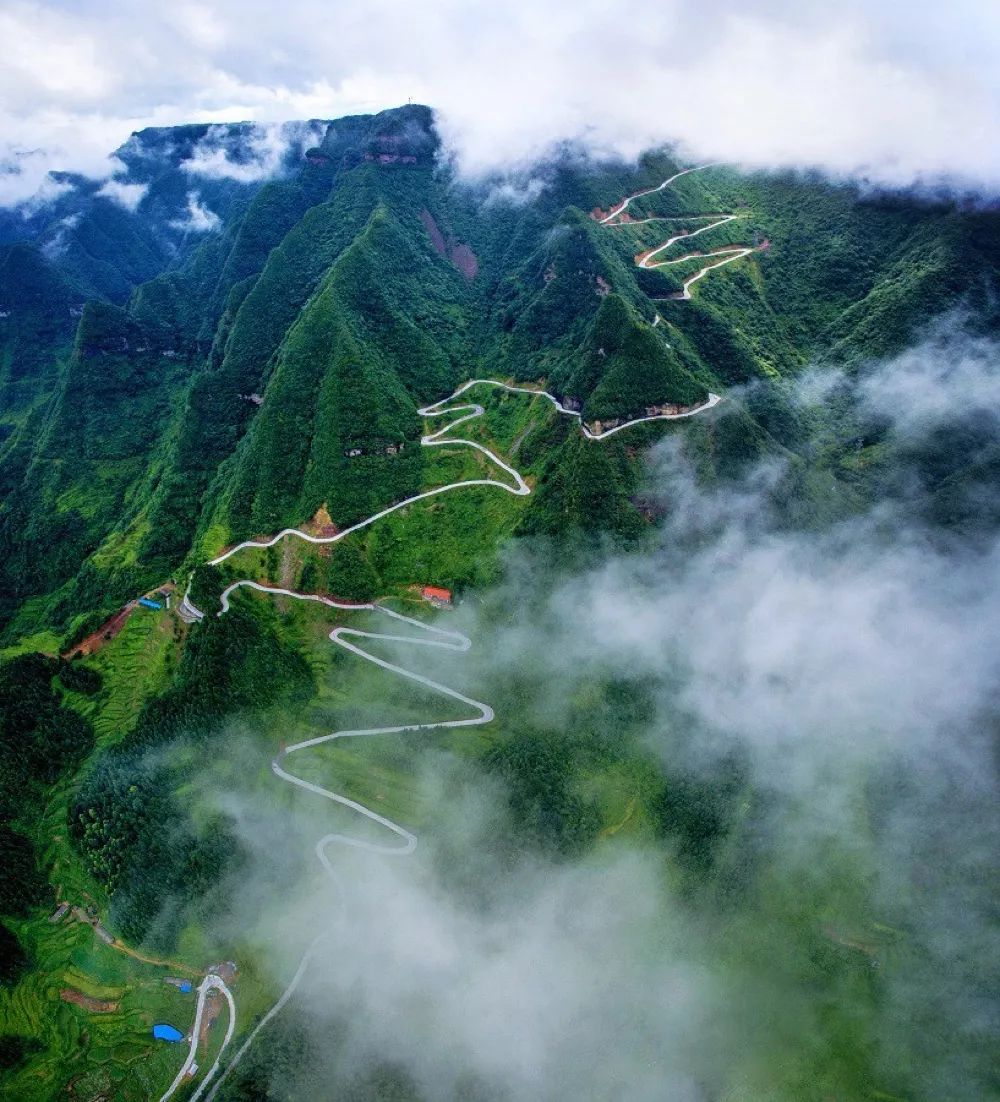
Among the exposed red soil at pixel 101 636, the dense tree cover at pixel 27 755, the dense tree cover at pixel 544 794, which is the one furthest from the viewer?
the exposed red soil at pixel 101 636

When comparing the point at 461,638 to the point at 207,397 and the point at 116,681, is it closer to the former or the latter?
the point at 116,681

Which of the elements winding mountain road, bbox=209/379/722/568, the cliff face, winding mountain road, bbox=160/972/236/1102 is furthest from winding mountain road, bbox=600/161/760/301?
winding mountain road, bbox=160/972/236/1102

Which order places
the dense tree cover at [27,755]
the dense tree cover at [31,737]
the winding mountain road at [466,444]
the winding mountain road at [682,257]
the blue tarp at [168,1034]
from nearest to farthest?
the blue tarp at [168,1034] → the dense tree cover at [27,755] → the dense tree cover at [31,737] → the winding mountain road at [466,444] → the winding mountain road at [682,257]

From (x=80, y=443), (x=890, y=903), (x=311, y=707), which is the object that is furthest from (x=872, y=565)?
(x=80, y=443)

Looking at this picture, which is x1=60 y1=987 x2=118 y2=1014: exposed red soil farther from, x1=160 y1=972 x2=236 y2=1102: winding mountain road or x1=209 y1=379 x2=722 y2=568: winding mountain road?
x1=209 y1=379 x2=722 y2=568: winding mountain road

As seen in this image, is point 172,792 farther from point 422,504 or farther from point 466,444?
point 466,444

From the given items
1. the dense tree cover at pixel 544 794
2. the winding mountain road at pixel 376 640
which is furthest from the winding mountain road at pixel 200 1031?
the dense tree cover at pixel 544 794

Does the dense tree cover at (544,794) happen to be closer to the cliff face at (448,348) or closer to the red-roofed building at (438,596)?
the red-roofed building at (438,596)
